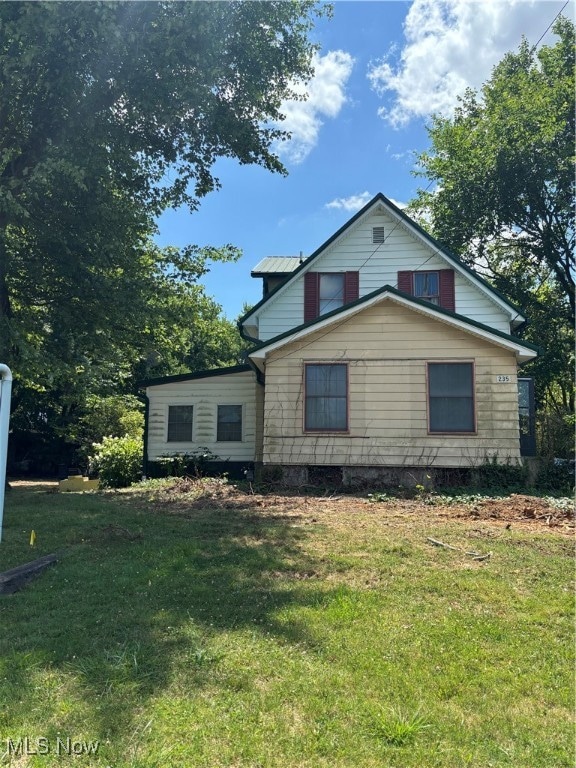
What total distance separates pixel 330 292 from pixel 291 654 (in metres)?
13.3

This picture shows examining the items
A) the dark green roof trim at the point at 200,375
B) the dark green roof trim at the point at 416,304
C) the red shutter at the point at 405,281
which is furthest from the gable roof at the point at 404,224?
the dark green roof trim at the point at 416,304

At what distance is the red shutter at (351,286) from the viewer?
1568 centimetres

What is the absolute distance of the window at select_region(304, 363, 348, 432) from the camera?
40.5 ft

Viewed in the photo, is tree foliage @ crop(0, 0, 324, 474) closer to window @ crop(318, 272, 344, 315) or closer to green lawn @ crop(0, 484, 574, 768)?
window @ crop(318, 272, 344, 315)

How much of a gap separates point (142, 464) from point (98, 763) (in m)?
13.6

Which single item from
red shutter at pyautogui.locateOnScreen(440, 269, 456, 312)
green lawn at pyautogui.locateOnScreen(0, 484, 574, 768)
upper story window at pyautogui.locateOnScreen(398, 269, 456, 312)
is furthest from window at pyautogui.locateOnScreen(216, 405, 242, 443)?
green lawn at pyautogui.locateOnScreen(0, 484, 574, 768)

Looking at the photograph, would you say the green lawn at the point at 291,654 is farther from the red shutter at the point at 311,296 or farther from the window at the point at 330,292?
the window at the point at 330,292

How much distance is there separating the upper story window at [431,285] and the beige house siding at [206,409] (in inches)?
213

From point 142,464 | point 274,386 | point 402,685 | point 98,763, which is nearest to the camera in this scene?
point 98,763

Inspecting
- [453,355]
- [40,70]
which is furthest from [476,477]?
[40,70]

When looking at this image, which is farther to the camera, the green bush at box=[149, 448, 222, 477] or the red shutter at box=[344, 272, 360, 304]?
the red shutter at box=[344, 272, 360, 304]

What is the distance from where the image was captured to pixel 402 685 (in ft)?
9.98

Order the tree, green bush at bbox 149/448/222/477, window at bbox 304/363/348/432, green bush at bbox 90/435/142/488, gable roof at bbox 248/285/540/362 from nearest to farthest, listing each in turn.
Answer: gable roof at bbox 248/285/540/362
window at bbox 304/363/348/432
green bush at bbox 149/448/222/477
green bush at bbox 90/435/142/488
the tree

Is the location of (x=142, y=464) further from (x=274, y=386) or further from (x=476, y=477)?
(x=476, y=477)
